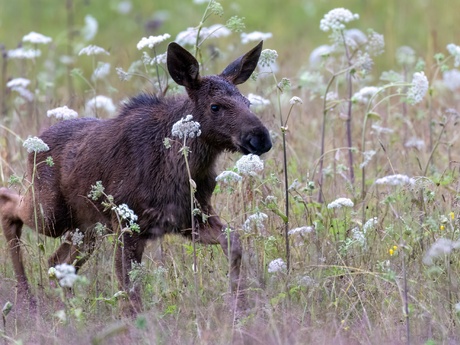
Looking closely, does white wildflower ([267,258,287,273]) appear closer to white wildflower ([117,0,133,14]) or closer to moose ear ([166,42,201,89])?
moose ear ([166,42,201,89])

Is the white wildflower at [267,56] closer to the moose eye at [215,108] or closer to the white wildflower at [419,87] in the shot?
the moose eye at [215,108]

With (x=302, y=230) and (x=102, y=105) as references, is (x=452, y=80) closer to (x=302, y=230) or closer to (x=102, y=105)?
(x=102, y=105)

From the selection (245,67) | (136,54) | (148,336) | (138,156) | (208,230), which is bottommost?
(148,336)

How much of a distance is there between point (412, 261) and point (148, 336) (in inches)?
74.9

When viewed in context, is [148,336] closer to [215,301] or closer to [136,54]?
[215,301]

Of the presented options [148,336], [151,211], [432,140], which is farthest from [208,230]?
[432,140]

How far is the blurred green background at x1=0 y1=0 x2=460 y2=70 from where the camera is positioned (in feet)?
51.9

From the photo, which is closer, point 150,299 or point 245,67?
point 150,299

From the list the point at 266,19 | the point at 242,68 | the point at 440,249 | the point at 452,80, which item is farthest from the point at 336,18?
the point at 266,19

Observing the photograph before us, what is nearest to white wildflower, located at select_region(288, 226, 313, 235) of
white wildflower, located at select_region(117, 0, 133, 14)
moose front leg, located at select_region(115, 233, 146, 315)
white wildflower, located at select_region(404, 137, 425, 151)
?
moose front leg, located at select_region(115, 233, 146, 315)

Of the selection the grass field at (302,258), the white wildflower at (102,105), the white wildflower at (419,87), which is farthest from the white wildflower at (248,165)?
the white wildflower at (102,105)

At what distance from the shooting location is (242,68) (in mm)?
7113

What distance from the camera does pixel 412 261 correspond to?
6.64 meters

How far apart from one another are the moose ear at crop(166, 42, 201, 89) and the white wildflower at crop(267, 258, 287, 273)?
3.97ft
